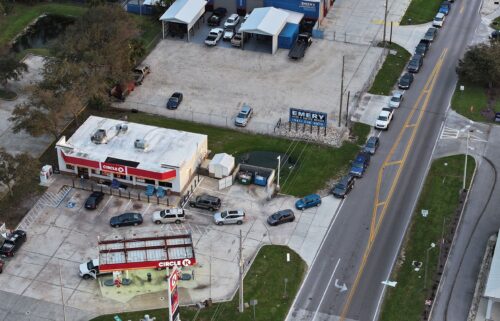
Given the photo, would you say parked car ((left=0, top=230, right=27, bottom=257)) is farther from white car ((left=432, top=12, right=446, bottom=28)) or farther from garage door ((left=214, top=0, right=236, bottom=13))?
white car ((left=432, top=12, right=446, bottom=28))

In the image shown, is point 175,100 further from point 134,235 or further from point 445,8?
point 445,8

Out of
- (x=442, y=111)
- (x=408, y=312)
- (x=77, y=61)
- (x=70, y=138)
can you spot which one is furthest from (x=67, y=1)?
(x=408, y=312)

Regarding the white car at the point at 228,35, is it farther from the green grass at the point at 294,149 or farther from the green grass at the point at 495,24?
the green grass at the point at 495,24

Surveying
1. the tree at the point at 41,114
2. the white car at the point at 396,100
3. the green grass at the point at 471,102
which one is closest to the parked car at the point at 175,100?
the tree at the point at 41,114

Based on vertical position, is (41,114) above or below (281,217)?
above

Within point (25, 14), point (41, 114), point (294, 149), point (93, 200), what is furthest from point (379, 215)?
point (25, 14)

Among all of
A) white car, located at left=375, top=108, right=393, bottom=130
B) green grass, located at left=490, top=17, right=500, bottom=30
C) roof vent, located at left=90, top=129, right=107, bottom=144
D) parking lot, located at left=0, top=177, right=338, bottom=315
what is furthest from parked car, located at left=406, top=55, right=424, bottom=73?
roof vent, located at left=90, top=129, right=107, bottom=144

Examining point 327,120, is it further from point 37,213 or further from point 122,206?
point 37,213
